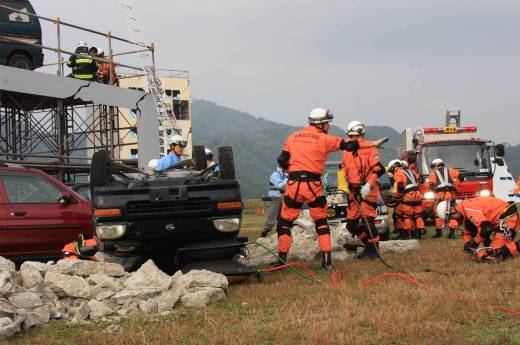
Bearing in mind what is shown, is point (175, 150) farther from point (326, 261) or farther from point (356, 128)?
point (326, 261)

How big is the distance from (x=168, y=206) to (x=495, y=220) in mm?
3925

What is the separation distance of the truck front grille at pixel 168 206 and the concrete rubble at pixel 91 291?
0.67m

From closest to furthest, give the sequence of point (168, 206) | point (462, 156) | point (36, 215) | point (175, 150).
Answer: point (168, 206)
point (36, 215)
point (175, 150)
point (462, 156)

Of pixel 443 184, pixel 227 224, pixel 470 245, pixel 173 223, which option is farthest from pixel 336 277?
pixel 443 184

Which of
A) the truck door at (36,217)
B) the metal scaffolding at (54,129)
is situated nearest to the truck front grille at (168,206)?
the truck door at (36,217)

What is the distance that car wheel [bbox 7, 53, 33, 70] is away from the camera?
54.3 ft

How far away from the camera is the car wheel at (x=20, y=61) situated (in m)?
16.5

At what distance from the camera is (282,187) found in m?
12.9

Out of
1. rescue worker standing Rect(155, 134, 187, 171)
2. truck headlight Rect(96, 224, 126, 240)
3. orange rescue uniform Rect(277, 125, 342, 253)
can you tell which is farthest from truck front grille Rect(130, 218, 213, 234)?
rescue worker standing Rect(155, 134, 187, 171)

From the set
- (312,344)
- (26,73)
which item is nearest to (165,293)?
(312,344)

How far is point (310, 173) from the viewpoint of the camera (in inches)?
304

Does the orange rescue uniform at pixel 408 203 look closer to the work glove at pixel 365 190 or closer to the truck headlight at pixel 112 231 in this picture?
the work glove at pixel 365 190

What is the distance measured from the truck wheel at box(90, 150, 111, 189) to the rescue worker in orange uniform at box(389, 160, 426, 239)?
286 inches

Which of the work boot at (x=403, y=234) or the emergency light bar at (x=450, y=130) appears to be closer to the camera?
the work boot at (x=403, y=234)
